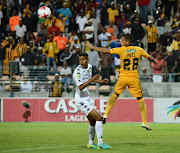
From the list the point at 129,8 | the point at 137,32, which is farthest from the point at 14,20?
the point at 137,32

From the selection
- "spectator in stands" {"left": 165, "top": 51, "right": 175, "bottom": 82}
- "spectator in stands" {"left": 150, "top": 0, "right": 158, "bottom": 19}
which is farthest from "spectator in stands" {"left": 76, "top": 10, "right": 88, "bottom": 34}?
"spectator in stands" {"left": 165, "top": 51, "right": 175, "bottom": 82}

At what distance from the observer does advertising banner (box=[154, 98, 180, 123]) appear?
1803cm

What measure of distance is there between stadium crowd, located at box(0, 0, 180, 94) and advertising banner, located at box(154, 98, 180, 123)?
3.38 feet

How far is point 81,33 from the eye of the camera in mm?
21766

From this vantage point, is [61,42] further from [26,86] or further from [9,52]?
[26,86]

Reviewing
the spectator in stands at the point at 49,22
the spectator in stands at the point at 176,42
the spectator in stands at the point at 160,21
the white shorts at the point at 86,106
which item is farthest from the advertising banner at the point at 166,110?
the white shorts at the point at 86,106

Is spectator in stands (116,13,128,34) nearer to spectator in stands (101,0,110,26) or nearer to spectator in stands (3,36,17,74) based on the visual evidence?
spectator in stands (101,0,110,26)

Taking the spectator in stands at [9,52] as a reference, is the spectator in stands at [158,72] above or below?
below

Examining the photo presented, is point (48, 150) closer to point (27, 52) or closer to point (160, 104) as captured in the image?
A: point (160, 104)

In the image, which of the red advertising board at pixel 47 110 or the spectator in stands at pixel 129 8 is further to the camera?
the spectator in stands at pixel 129 8

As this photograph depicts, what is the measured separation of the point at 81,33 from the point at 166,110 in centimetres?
588

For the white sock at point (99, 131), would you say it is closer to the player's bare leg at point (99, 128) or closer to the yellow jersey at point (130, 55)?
the player's bare leg at point (99, 128)

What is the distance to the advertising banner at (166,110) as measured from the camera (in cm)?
1803

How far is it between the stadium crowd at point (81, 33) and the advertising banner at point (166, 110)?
103 centimetres
